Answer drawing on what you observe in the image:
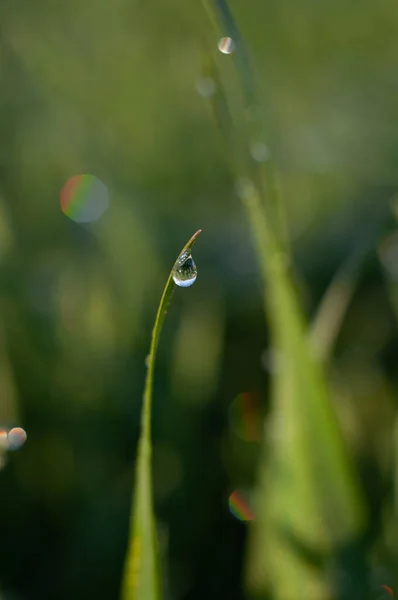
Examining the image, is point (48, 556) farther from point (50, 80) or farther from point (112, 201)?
point (50, 80)

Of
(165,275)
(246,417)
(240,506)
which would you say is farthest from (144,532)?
(165,275)

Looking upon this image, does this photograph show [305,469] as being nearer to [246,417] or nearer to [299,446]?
[299,446]

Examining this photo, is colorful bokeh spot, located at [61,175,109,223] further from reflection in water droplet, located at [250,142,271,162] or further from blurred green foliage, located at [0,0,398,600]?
reflection in water droplet, located at [250,142,271,162]

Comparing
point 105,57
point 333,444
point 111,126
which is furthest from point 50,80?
point 333,444

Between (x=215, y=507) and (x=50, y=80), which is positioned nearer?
(x=215, y=507)

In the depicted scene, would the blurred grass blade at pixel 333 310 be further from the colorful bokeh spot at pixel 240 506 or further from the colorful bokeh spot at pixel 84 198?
the colorful bokeh spot at pixel 84 198
